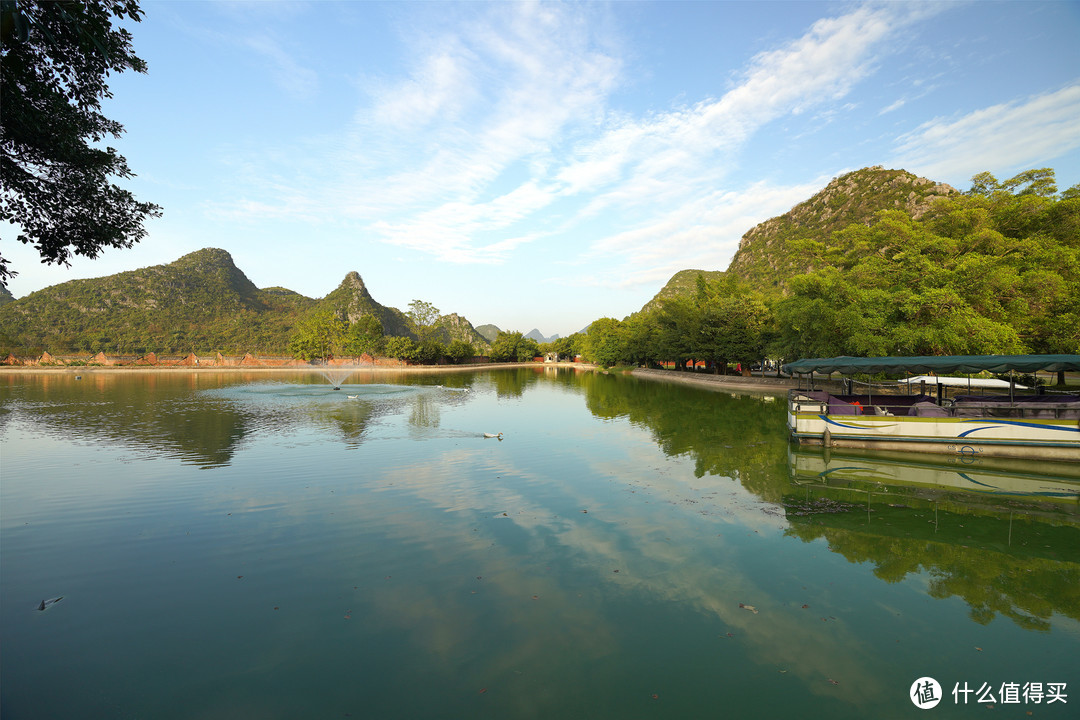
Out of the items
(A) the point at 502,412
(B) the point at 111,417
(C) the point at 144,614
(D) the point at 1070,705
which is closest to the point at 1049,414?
(D) the point at 1070,705

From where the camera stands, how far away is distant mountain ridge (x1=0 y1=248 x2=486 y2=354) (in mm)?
118438

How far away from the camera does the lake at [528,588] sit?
4883mm

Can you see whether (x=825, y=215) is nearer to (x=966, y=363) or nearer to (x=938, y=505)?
(x=966, y=363)

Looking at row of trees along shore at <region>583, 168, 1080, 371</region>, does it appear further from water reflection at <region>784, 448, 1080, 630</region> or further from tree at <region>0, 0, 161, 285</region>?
tree at <region>0, 0, 161, 285</region>

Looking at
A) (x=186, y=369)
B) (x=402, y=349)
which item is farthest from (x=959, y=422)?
(x=186, y=369)

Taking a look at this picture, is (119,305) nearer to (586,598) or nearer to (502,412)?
(502,412)

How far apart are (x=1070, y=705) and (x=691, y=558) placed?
14.4 ft

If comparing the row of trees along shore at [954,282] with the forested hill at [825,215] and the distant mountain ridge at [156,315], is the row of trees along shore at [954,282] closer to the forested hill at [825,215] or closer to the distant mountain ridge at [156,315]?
the forested hill at [825,215]

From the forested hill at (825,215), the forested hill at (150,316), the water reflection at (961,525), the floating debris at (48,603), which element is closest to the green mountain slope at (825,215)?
the forested hill at (825,215)

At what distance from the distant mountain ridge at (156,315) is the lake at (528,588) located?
101988 mm

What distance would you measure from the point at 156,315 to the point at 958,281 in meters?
168

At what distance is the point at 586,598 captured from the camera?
22.4 feet

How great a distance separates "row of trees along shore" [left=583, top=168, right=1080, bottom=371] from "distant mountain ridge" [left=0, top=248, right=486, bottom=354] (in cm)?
9599

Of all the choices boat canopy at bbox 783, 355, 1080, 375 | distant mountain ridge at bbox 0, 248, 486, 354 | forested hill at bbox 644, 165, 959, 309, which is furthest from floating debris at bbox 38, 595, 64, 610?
forested hill at bbox 644, 165, 959, 309
